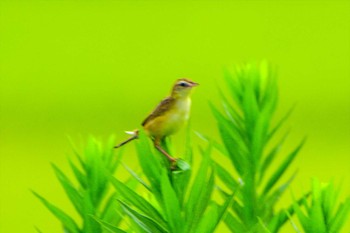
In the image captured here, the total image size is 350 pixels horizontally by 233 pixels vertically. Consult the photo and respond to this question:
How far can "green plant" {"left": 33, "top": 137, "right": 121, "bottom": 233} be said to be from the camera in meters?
→ 0.55

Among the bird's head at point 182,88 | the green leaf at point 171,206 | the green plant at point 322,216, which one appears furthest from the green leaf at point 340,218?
the bird's head at point 182,88

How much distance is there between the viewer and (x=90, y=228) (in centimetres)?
54

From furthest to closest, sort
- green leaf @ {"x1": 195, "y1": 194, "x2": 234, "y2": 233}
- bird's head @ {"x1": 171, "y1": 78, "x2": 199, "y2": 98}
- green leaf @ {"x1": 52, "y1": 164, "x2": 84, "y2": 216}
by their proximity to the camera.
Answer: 1. bird's head @ {"x1": 171, "y1": 78, "x2": 199, "y2": 98}
2. green leaf @ {"x1": 52, "y1": 164, "x2": 84, "y2": 216}
3. green leaf @ {"x1": 195, "y1": 194, "x2": 234, "y2": 233}

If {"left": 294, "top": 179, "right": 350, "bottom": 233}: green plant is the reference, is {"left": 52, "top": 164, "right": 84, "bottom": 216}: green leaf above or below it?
above

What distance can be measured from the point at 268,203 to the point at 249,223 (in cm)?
3

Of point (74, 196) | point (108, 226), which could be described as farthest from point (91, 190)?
point (108, 226)

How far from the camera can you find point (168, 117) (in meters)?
0.63

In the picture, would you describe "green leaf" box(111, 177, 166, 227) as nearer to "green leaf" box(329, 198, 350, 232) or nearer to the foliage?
the foliage

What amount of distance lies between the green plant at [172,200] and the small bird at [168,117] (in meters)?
0.10

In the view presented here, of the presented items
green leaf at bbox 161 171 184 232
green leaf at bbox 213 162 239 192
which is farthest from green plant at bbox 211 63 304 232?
green leaf at bbox 161 171 184 232

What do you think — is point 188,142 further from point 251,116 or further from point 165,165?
point 251,116

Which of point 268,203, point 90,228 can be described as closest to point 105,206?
point 90,228

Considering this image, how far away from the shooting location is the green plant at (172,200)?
0.47 meters

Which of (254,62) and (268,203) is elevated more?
(254,62)
